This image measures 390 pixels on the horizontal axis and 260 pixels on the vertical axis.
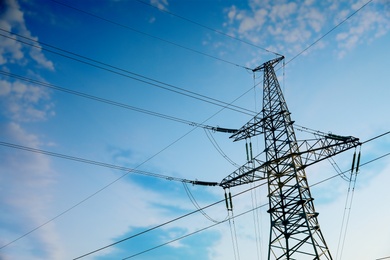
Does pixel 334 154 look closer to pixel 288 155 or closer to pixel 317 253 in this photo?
pixel 288 155

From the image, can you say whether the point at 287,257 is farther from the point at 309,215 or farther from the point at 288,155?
the point at 288,155

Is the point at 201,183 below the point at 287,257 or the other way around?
the other way around

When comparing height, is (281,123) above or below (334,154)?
above

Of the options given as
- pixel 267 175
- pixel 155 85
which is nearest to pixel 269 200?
pixel 267 175

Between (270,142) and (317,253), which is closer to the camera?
(317,253)

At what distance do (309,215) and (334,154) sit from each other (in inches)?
135

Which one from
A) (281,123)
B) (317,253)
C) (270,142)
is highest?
(281,123)

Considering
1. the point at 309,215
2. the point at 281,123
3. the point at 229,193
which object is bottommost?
the point at 309,215

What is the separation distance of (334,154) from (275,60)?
8.69m

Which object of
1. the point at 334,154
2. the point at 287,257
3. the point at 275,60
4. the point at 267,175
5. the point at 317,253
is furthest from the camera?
the point at 275,60

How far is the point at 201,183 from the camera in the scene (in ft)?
56.9

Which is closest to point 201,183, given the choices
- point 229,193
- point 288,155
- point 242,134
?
point 229,193

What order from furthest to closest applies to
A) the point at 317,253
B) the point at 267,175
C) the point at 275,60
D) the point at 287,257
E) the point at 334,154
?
the point at 275,60 < the point at 267,175 < the point at 334,154 < the point at 287,257 < the point at 317,253

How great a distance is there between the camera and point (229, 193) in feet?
55.0
